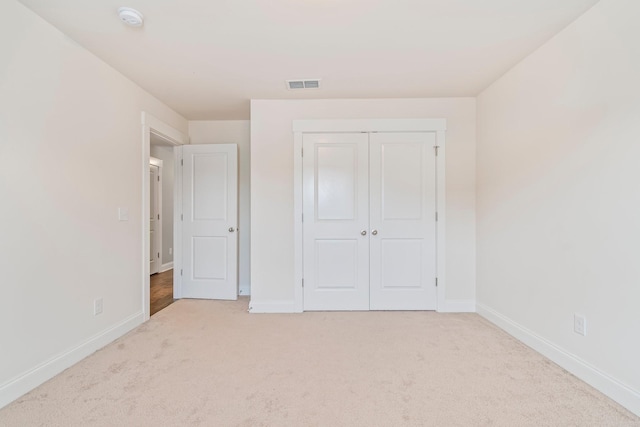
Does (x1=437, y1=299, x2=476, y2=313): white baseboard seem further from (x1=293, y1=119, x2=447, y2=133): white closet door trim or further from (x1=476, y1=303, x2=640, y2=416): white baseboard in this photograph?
(x1=293, y1=119, x2=447, y2=133): white closet door trim

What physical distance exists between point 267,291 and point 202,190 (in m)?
1.58

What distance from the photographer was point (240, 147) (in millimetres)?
3951

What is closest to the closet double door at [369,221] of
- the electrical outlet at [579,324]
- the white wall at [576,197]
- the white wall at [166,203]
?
the white wall at [576,197]

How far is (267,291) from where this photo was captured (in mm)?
3193

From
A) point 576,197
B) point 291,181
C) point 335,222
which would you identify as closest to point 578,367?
point 576,197

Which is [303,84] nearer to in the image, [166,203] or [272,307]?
[272,307]

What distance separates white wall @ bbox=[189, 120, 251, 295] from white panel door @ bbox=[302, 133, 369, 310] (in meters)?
1.11

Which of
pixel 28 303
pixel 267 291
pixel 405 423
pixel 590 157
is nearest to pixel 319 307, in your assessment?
pixel 267 291

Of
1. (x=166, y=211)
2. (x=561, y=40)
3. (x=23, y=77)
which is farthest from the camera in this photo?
(x=166, y=211)

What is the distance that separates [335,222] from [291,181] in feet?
2.21

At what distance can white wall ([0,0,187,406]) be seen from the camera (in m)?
1.69

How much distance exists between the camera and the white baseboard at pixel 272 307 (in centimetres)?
316

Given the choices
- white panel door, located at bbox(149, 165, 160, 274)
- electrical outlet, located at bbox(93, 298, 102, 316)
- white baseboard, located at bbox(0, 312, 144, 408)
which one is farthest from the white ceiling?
white panel door, located at bbox(149, 165, 160, 274)

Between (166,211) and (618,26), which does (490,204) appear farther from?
(166,211)
